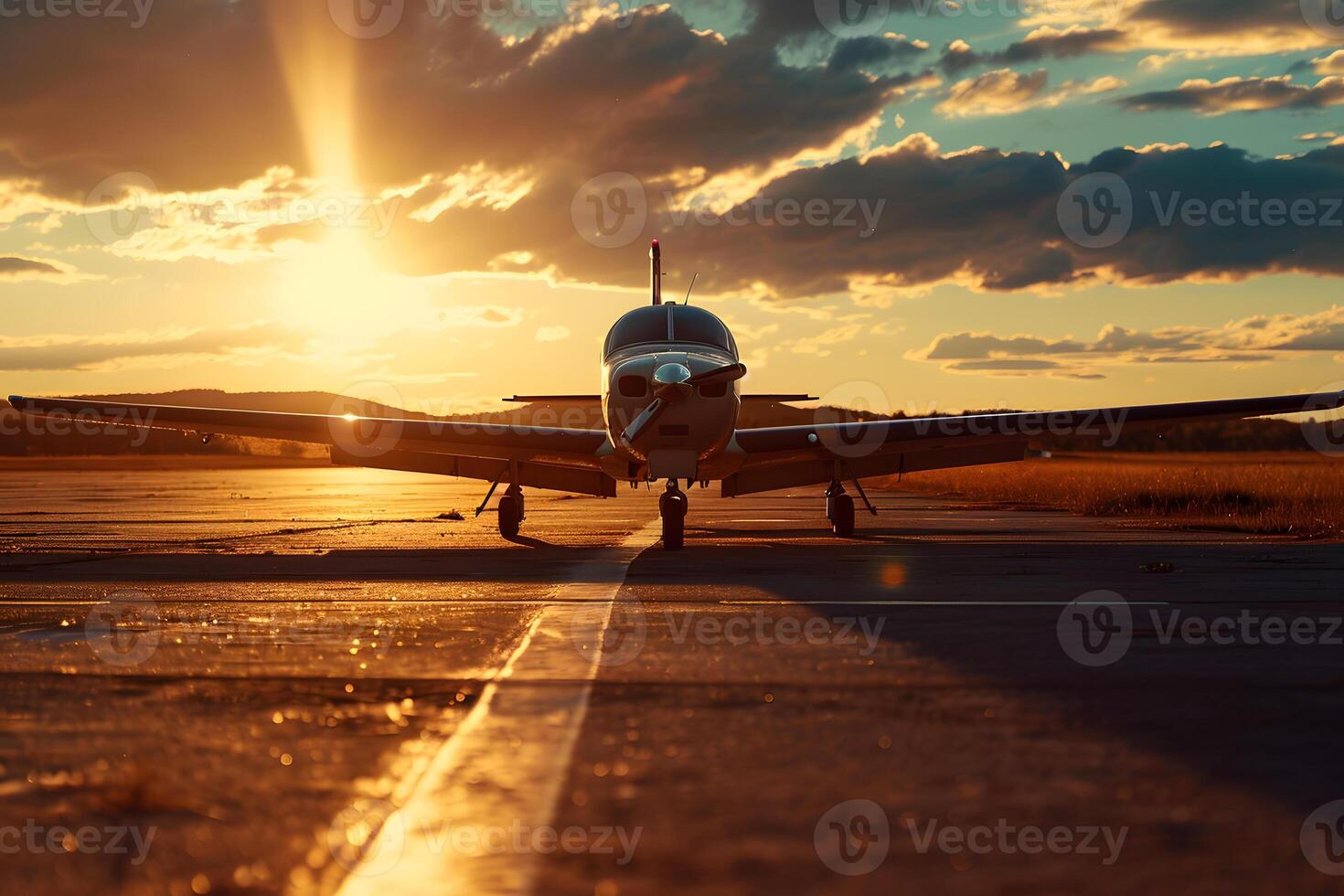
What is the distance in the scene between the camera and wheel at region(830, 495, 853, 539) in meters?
19.4

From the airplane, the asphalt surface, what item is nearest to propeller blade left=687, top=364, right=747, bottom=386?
the airplane

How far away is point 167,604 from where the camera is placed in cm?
930

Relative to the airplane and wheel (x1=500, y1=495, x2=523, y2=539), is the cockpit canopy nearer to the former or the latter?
the airplane

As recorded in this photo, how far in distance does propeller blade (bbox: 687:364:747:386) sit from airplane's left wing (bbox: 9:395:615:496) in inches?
144

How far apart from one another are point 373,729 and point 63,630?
398 centimetres

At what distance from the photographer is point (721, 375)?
16203mm

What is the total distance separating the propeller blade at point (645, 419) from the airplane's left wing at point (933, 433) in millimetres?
2624

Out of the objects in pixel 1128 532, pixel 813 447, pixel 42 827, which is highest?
pixel 42 827

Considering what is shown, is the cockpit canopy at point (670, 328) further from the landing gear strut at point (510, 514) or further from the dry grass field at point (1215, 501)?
the dry grass field at point (1215, 501)

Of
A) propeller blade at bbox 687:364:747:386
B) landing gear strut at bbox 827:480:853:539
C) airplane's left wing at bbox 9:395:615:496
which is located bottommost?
landing gear strut at bbox 827:480:853:539

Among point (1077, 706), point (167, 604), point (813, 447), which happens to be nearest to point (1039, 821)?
point (1077, 706)

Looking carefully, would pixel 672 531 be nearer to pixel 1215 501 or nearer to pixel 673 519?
pixel 673 519

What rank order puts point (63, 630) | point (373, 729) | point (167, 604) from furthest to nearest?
point (167, 604) < point (63, 630) < point (373, 729)

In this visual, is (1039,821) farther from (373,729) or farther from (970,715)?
(373,729)
